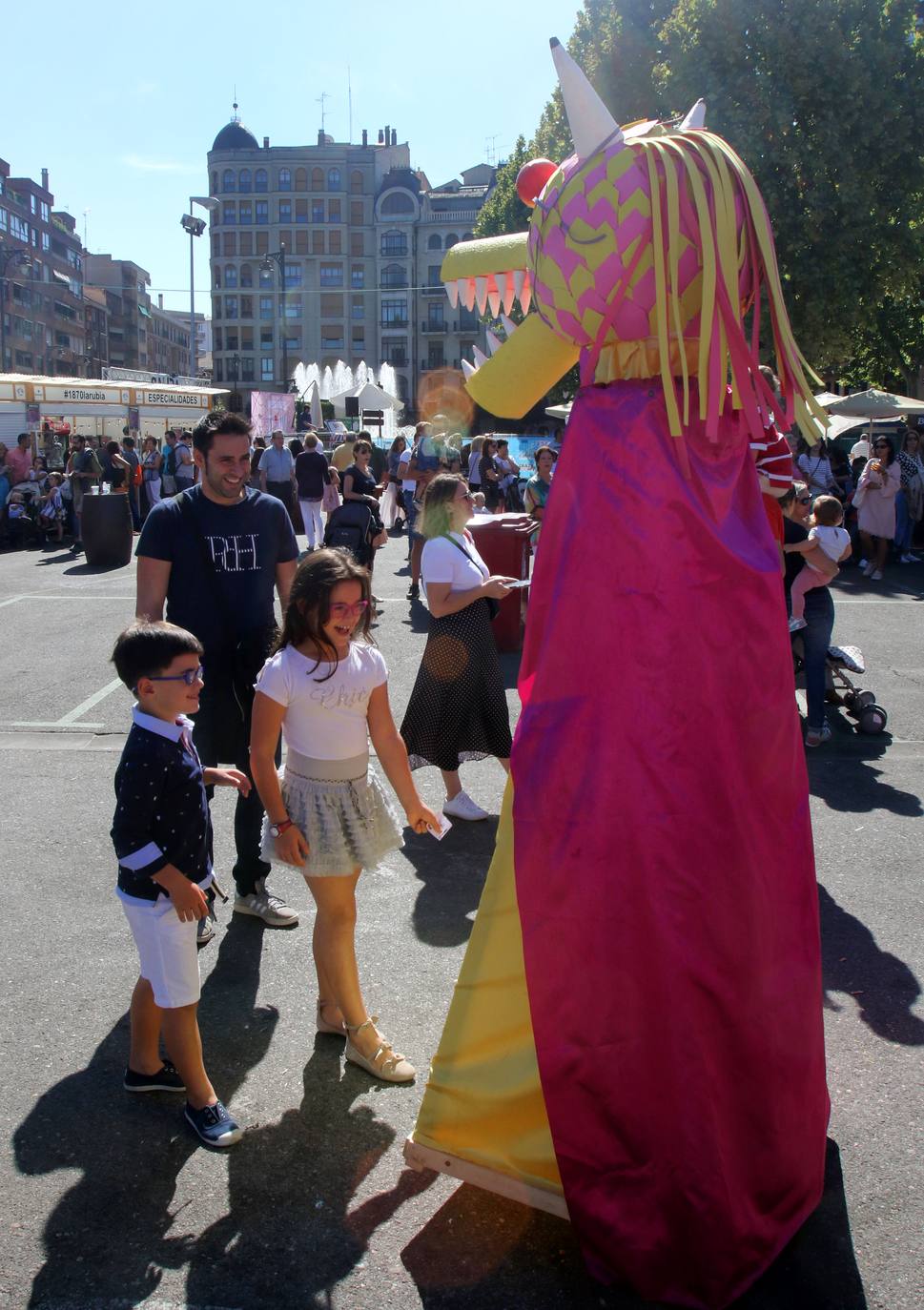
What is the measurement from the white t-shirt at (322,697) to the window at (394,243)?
84248 millimetres

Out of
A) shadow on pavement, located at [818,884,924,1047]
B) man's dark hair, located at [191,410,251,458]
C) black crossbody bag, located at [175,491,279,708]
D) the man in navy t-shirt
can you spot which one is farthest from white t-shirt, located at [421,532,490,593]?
Answer: shadow on pavement, located at [818,884,924,1047]

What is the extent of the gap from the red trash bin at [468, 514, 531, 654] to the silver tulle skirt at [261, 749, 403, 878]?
6062 mm

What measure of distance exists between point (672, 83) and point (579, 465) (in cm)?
1956

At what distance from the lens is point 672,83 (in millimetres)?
19266

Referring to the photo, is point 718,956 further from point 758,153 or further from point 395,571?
point 758,153

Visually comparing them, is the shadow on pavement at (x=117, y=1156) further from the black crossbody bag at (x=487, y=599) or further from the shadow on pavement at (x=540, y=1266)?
the black crossbody bag at (x=487, y=599)

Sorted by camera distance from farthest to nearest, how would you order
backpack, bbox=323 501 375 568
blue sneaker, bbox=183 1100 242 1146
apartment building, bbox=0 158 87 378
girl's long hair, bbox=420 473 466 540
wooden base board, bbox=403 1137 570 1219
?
apartment building, bbox=0 158 87 378 → backpack, bbox=323 501 375 568 → girl's long hair, bbox=420 473 466 540 → blue sneaker, bbox=183 1100 242 1146 → wooden base board, bbox=403 1137 570 1219

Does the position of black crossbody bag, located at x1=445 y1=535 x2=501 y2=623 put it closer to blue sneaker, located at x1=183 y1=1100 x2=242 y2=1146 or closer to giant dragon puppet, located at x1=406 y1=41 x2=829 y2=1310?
giant dragon puppet, located at x1=406 y1=41 x2=829 y2=1310

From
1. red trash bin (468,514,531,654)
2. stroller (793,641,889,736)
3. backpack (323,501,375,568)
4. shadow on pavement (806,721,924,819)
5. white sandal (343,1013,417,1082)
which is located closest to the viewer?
white sandal (343,1013,417,1082)

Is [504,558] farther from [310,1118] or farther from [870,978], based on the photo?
[310,1118]

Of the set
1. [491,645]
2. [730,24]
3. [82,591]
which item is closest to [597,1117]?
[491,645]

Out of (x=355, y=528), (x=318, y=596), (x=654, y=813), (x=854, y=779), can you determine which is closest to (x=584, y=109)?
(x=318, y=596)

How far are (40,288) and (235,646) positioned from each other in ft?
288

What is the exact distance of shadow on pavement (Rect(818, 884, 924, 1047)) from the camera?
3.56 meters
